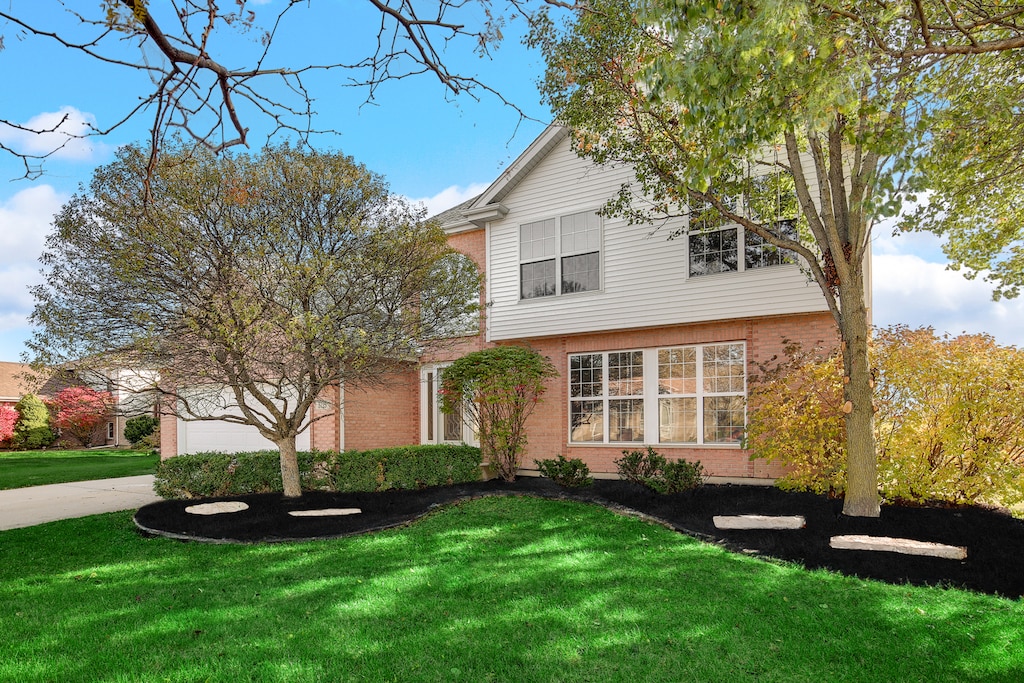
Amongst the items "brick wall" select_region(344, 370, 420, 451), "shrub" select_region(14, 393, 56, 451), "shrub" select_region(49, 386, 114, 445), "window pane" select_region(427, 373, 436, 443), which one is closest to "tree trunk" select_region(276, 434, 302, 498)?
"shrub" select_region(49, 386, 114, 445)

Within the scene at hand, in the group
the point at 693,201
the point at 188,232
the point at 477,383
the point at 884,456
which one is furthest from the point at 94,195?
the point at 884,456

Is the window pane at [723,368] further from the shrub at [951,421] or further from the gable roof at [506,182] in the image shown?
the gable roof at [506,182]

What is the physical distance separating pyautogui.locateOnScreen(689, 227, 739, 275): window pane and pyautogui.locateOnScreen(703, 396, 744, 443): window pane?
2397mm

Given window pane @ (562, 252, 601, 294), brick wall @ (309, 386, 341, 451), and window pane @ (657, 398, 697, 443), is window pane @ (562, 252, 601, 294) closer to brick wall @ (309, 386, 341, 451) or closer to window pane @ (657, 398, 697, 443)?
window pane @ (657, 398, 697, 443)

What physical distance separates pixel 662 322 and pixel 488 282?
4.28 meters

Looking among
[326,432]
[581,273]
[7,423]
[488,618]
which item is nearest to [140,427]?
[7,423]

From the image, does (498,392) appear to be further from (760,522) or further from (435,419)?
(760,522)

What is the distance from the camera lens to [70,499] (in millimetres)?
13680

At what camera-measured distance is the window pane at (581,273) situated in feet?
44.9

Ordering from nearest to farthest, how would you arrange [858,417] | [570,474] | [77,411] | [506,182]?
[858,417], [570,474], [506,182], [77,411]

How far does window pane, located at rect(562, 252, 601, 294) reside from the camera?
13672 millimetres

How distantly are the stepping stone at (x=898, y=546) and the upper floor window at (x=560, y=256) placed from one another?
738 centimetres

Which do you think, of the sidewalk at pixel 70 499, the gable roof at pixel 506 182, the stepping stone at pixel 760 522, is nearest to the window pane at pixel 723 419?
the stepping stone at pixel 760 522

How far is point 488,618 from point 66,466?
22.0m
